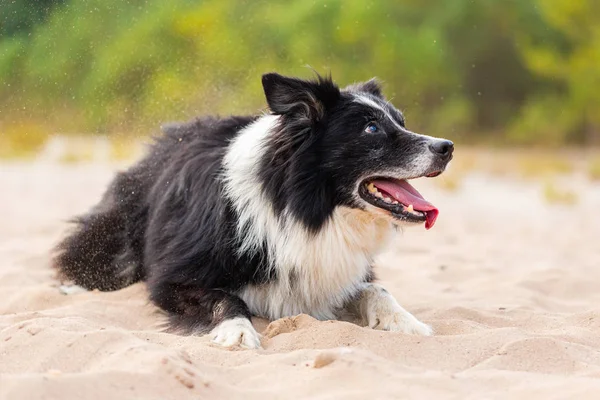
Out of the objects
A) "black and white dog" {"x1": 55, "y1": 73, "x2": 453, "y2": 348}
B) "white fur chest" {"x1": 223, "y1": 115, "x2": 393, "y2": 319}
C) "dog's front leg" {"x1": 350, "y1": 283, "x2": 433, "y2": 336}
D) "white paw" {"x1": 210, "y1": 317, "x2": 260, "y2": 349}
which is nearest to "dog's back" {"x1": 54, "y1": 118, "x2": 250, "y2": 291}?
"black and white dog" {"x1": 55, "y1": 73, "x2": 453, "y2": 348}

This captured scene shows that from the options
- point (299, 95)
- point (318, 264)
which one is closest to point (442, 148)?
point (299, 95)

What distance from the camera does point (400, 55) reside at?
60.2ft

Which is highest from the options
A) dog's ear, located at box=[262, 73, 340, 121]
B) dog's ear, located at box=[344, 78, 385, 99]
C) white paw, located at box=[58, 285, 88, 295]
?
dog's ear, located at box=[344, 78, 385, 99]

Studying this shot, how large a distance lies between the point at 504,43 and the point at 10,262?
49.5ft

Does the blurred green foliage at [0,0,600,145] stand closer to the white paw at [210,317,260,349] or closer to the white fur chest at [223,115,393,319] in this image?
the white fur chest at [223,115,393,319]

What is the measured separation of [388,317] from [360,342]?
663mm

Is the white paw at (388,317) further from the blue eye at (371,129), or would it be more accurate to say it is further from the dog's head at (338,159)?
the blue eye at (371,129)

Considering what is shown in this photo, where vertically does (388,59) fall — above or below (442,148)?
above

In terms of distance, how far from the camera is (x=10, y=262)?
6.59 m

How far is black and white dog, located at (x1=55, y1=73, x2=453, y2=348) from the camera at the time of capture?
14.9 ft

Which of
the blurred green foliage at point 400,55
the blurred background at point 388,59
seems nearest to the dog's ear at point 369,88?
the blurred background at point 388,59

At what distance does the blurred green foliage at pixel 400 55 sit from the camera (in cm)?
1395

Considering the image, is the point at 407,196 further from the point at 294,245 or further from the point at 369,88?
the point at 369,88

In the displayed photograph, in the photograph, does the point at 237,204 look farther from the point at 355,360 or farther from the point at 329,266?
the point at 355,360
